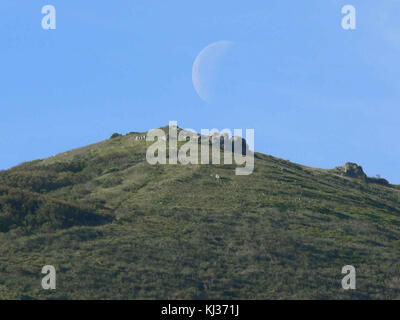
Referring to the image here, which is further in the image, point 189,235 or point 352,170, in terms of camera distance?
point 352,170

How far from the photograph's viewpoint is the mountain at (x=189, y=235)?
45312 millimetres

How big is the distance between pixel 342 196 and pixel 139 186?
22163 millimetres

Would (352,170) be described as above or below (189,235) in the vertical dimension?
above

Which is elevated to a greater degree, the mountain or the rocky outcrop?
the rocky outcrop

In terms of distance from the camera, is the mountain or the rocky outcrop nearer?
the mountain

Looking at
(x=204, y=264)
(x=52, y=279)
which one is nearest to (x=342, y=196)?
(x=204, y=264)

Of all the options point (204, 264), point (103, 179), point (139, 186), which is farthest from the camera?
point (103, 179)

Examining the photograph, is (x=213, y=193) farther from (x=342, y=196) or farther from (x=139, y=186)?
(x=342, y=196)

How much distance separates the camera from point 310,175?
291ft

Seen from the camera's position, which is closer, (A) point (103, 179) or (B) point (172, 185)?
(B) point (172, 185)

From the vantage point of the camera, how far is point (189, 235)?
177ft

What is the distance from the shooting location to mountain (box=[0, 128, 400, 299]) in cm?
4531
